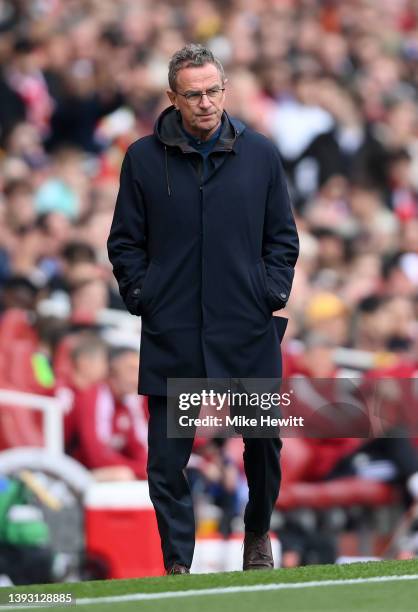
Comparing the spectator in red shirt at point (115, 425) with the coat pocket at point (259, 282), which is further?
the spectator in red shirt at point (115, 425)

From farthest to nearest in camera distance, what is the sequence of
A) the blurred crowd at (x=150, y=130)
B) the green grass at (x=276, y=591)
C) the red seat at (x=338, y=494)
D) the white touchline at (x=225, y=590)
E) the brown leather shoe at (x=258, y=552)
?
the blurred crowd at (x=150, y=130) → the red seat at (x=338, y=494) → the brown leather shoe at (x=258, y=552) → the white touchline at (x=225, y=590) → the green grass at (x=276, y=591)

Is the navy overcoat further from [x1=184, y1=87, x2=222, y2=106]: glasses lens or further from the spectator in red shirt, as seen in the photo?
the spectator in red shirt

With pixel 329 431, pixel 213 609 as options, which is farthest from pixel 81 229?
pixel 213 609

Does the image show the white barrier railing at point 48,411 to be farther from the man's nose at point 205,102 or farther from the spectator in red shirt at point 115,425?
the man's nose at point 205,102

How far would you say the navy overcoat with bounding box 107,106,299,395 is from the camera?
6.54m

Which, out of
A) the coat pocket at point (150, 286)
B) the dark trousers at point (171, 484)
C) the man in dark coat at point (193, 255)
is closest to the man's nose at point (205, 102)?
the man in dark coat at point (193, 255)

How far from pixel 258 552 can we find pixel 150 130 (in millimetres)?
8032

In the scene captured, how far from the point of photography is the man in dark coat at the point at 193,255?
653cm

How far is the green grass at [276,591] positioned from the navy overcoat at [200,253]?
741 millimetres

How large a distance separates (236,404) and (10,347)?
12.4 ft

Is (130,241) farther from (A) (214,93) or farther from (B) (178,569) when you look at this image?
(B) (178,569)

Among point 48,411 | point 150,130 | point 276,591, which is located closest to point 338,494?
point 48,411

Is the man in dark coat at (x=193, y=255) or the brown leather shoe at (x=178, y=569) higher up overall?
the man in dark coat at (x=193, y=255)

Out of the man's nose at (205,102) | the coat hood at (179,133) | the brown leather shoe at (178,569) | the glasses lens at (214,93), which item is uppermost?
the glasses lens at (214,93)
